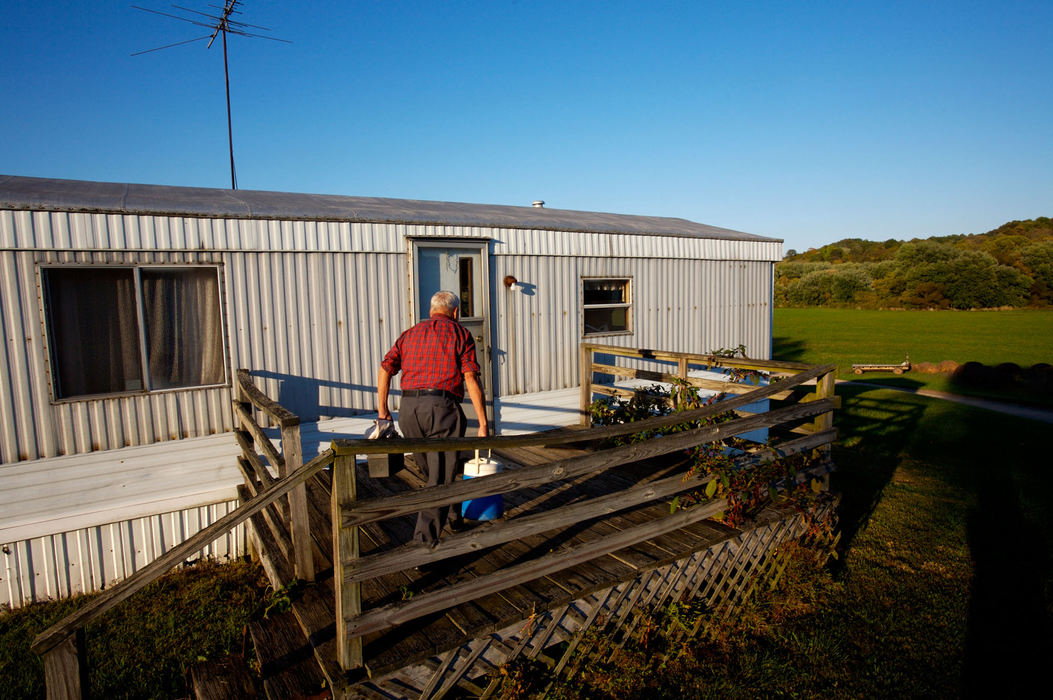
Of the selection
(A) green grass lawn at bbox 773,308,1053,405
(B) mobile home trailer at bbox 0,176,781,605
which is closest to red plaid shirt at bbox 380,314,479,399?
(B) mobile home trailer at bbox 0,176,781,605

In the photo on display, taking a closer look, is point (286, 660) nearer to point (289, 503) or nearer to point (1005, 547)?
point (289, 503)

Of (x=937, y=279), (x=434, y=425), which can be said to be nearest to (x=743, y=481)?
(x=434, y=425)

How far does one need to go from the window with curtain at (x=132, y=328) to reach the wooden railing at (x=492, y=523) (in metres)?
4.21

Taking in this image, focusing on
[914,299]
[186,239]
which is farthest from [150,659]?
[914,299]

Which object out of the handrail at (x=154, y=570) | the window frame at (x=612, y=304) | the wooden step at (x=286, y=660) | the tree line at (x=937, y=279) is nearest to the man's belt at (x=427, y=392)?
the handrail at (x=154, y=570)

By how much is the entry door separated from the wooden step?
4.48m

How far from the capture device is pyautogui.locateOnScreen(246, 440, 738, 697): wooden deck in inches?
123

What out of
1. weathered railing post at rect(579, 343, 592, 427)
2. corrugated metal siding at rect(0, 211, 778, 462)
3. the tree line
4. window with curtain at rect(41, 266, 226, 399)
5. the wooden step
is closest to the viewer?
the wooden step

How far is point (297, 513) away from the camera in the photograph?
362cm

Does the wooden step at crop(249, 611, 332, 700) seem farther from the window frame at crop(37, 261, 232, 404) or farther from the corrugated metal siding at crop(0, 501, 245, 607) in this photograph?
the window frame at crop(37, 261, 232, 404)

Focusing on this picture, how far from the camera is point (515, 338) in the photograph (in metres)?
8.52

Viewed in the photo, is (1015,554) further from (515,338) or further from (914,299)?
(914,299)

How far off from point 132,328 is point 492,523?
4.80 meters

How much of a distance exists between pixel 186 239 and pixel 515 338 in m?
4.19
